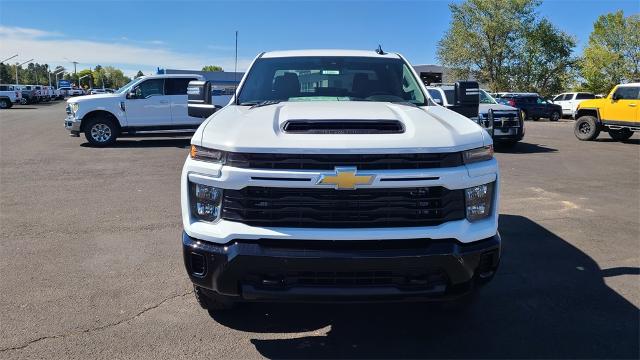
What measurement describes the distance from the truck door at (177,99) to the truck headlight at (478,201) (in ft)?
43.1

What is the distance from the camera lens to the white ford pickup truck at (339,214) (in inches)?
116

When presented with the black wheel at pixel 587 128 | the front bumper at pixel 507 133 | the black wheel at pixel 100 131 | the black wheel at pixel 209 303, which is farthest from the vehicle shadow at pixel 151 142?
the black wheel at pixel 587 128

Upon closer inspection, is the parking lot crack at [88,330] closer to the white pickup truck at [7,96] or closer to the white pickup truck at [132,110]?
the white pickup truck at [132,110]

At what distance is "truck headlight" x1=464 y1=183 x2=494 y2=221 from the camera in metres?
3.14

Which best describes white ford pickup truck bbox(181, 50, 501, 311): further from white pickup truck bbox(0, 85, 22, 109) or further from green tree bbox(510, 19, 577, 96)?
green tree bbox(510, 19, 577, 96)

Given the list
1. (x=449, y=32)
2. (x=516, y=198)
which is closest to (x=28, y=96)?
(x=449, y=32)

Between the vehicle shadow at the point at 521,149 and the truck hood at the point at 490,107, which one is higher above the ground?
the truck hood at the point at 490,107

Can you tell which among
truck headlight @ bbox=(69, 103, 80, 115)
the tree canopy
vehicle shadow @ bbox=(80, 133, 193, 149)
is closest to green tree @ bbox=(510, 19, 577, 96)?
the tree canopy

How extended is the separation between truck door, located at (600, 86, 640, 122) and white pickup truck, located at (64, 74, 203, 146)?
531 inches

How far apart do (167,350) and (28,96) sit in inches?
2044

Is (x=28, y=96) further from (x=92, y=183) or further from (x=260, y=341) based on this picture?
(x=260, y=341)

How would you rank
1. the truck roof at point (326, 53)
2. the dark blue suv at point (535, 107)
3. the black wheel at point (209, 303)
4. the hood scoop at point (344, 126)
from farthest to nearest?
the dark blue suv at point (535, 107)
the truck roof at point (326, 53)
the black wheel at point (209, 303)
the hood scoop at point (344, 126)

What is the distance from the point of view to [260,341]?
3.49 meters

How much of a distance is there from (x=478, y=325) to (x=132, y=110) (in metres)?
13.4
